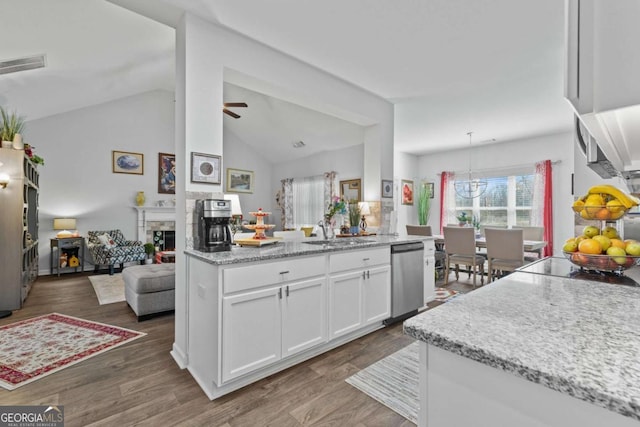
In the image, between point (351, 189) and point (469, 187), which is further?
point (351, 189)

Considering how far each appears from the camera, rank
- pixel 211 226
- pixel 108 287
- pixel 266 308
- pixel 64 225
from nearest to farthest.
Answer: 1. pixel 266 308
2. pixel 211 226
3. pixel 108 287
4. pixel 64 225

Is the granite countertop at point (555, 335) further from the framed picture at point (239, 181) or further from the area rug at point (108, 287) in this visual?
the framed picture at point (239, 181)

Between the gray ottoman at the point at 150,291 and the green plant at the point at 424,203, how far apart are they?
5.79 m

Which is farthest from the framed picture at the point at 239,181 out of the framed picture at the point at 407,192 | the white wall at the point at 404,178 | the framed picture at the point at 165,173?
the framed picture at the point at 407,192

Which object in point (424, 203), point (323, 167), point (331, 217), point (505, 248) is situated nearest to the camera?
point (331, 217)

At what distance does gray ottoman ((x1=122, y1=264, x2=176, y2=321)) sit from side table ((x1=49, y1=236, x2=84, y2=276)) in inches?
123

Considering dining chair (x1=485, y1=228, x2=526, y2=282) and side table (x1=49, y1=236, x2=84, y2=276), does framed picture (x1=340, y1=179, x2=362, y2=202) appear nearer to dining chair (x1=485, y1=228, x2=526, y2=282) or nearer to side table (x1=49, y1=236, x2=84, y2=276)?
dining chair (x1=485, y1=228, x2=526, y2=282)

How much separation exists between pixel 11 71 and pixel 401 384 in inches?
197

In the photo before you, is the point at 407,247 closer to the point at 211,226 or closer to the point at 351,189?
the point at 211,226

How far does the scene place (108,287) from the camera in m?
4.63

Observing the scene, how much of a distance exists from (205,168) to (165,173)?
17.6ft

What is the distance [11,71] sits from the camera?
328 centimetres

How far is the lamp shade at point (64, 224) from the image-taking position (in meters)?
5.48

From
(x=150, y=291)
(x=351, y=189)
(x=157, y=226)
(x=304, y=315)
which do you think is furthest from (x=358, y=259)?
(x=157, y=226)
